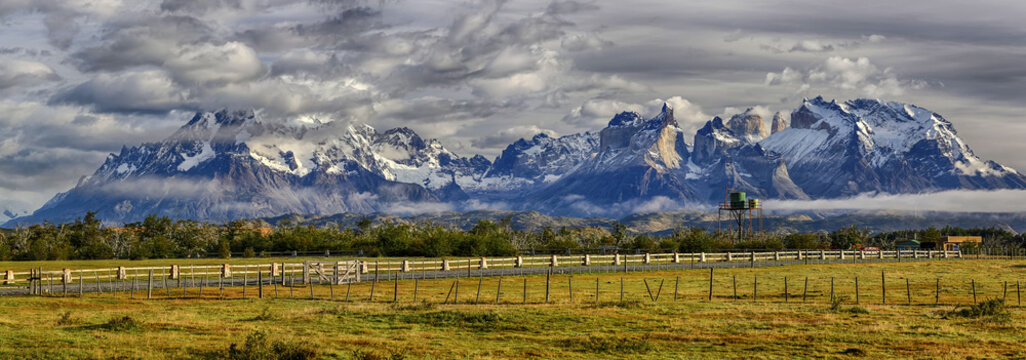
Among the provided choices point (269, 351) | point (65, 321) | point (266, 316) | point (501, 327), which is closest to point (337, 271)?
point (266, 316)

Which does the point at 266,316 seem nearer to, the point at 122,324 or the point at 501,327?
the point at 122,324

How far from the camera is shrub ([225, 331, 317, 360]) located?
113 ft

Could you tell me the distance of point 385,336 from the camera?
42000mm

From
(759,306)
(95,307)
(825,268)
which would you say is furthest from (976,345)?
(825,268)

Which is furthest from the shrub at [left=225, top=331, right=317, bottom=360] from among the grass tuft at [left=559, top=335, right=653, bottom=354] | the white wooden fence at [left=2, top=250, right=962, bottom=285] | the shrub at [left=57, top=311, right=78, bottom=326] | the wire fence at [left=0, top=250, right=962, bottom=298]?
the white wooden fence at [left=2, top=250, right=962, bottom=285]

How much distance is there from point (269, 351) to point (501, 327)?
44.0ft

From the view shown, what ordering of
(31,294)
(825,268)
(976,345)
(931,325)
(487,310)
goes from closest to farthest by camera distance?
(976,345), (931,325), (487,310), (31,294), (825,268)

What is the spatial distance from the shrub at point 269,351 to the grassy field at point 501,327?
0.08 m

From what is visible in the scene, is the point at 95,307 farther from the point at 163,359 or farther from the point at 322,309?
the point at 163,359

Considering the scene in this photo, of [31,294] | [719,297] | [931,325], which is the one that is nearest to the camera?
[931,325]

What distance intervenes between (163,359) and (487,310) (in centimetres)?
1946

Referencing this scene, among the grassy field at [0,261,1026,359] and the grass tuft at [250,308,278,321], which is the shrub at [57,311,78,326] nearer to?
the grassy field at [0,261,1026,359]

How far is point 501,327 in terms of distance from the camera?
4581 centimetres

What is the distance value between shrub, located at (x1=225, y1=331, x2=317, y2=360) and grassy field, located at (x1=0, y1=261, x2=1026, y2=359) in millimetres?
84
